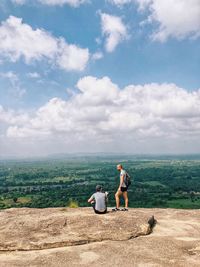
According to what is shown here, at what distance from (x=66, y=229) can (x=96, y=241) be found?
1.60 m

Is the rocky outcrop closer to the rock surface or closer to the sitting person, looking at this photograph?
the rock surface

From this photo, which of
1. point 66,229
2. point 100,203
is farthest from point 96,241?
point 100,203

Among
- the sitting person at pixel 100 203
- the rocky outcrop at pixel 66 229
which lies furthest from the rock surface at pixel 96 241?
the sitting person at pixel 100 203

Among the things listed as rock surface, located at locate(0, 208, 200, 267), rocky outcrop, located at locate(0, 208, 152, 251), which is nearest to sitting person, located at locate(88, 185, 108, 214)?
rock surface, located at locate(0, 208, 200, 267)

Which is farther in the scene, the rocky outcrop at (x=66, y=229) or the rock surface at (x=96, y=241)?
the rocky outcrop at (x=66, y=229)

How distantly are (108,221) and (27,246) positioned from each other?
3.94m

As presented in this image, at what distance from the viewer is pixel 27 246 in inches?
542

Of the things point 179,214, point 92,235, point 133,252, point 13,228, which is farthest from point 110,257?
point 179,214

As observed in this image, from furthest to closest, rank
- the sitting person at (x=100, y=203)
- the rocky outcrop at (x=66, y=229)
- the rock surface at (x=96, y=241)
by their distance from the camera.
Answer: the sitting person at (x=100, y=203) < the rocky outcrop at (x=66, y=229) < the rock surface at (x=96, y=241)

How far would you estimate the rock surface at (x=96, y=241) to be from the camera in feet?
40.0

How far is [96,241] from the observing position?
14273 mm

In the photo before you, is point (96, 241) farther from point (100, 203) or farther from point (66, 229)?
point (100, 203)

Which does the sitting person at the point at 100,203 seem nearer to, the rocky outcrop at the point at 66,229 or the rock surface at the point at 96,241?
the rock surface at the point at 96,241

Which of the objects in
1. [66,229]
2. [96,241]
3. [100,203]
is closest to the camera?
[96,241]
